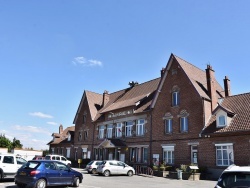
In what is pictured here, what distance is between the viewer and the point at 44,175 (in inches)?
548

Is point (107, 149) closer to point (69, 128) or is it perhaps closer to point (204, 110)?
point (204, 110)

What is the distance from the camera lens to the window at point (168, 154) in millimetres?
27623

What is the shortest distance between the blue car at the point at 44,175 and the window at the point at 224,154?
13.7 meters

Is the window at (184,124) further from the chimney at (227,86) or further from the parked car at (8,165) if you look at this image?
the parked car at (8,165)

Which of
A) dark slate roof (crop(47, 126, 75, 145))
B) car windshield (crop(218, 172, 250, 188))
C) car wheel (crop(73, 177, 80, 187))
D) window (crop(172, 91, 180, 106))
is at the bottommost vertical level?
car wheel (crop(73, 177, 80, 187))

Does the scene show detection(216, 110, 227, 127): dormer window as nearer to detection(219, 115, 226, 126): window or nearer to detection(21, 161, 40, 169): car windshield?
detection(219, 115, 226, 126): window

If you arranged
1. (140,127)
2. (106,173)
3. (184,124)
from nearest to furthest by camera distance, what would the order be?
(106,173), (184,124), (140,127)

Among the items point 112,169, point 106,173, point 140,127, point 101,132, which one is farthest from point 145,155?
point 101,132

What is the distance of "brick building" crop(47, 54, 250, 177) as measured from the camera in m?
23.4

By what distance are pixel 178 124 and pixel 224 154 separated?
233 inches

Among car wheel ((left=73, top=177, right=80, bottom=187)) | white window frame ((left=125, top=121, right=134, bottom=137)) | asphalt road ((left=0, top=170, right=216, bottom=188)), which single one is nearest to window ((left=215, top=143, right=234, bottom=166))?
asphalt road ((left=0, top=170, right=216, bottom=188))

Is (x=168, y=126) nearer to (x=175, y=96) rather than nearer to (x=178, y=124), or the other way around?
(x=178, y=124)

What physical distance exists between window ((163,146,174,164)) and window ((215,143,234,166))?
5271 millimetres

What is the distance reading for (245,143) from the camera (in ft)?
71.5
